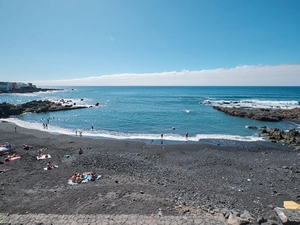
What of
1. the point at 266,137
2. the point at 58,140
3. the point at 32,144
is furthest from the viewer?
the point at 266,137

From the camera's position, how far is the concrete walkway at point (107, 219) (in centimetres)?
862

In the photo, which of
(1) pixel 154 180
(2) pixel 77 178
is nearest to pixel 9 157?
(2) pixel 77 178

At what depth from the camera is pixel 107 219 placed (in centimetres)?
883

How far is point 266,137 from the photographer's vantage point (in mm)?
28047

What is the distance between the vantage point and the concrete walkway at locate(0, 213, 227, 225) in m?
8.62

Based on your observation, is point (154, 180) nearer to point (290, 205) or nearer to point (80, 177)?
point (80, 177)

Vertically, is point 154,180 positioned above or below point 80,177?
below

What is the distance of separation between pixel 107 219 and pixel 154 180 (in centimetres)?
579

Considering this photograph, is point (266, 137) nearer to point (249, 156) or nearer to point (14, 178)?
point (249, 156)

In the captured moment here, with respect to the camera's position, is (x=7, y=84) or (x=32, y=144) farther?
(x=7, y=84)

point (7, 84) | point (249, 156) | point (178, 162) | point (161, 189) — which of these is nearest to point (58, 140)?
point (178, 162)

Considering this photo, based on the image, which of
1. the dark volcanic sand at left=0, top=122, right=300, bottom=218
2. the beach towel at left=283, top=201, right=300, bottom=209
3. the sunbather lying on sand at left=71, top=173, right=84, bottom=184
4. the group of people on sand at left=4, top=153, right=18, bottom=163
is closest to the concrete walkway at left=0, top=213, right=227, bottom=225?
the dark volcanic sand at left=0, top=122, right=300, bottom=218

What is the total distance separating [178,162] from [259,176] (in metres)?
6.79

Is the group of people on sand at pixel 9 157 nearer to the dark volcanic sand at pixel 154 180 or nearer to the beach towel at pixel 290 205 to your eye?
the dark volcanic sand at pixel 154 180
